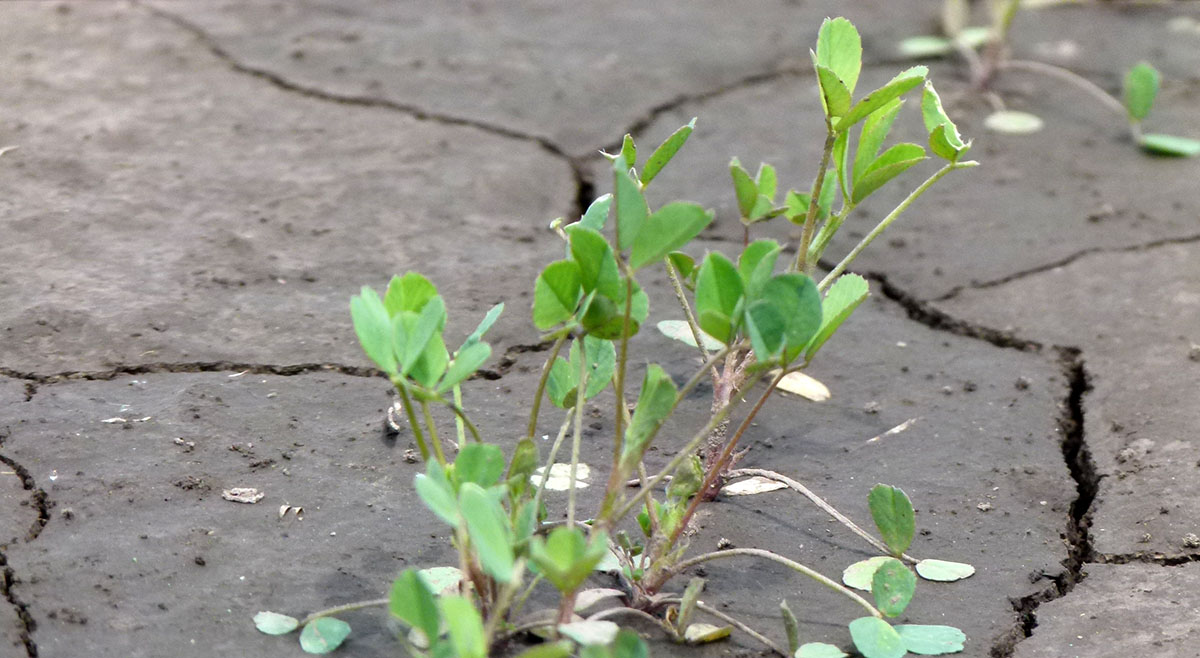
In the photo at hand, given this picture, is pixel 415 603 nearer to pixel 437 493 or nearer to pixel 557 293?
pixel 437 493

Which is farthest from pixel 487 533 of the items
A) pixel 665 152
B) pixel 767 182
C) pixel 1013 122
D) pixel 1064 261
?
pixel 1013 122

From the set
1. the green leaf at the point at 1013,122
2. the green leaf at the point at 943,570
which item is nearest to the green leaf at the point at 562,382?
the green leaf at the point at 943,570

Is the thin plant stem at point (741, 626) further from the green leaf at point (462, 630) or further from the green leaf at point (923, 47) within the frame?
the green leaf at point (923, 47)

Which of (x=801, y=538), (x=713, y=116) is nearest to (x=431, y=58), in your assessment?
(x=713, y=116)

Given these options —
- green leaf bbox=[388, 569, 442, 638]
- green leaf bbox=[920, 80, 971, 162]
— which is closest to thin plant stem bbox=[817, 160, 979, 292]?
green leaf bbox=[920, 80, 971, 162]

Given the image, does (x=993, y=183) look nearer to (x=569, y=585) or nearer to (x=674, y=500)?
(x=674, y=500)

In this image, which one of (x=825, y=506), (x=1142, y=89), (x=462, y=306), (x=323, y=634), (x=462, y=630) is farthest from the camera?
(x=1142, y=89)
